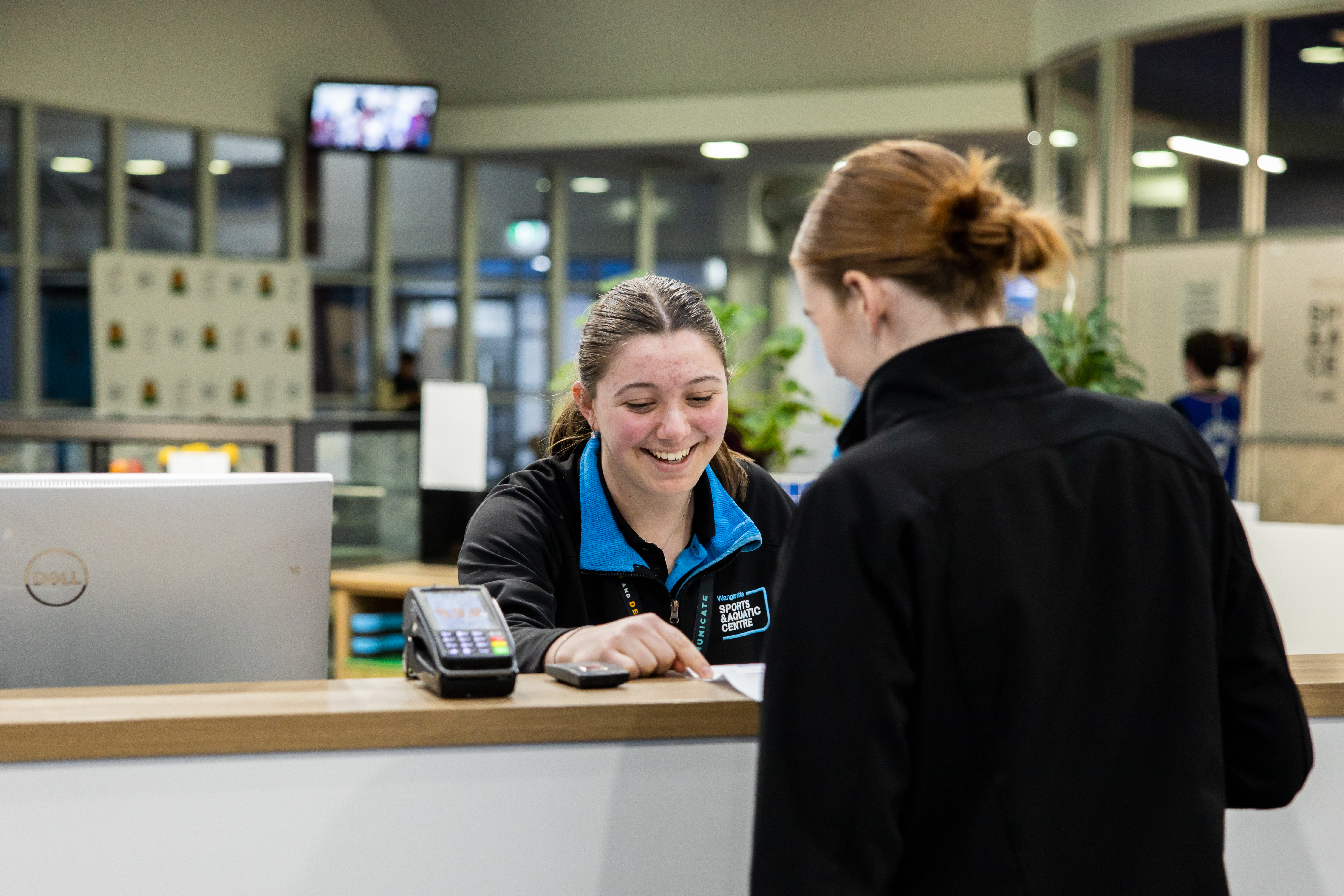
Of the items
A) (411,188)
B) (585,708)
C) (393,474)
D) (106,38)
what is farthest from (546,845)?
(411,188)

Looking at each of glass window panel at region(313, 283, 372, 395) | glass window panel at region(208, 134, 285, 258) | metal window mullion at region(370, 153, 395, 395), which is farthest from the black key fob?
metal window mullion at region(370, 153, 395, 395)

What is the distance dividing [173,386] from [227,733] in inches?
301

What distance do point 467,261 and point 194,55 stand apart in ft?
8.10

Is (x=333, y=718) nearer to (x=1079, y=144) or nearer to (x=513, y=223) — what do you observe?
(x=1079, y=144)

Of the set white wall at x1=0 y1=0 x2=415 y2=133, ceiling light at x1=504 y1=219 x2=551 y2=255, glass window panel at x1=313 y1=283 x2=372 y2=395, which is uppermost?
white wall at x1=0 y1=0 x2=415 y2=133

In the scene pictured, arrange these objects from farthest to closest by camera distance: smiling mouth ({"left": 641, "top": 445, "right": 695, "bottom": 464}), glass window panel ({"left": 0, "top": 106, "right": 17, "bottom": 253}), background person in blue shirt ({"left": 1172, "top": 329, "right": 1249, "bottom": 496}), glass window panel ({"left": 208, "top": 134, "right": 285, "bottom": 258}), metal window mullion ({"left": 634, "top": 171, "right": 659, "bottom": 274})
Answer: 1. metal window mullion ({"left": 634, "top": 171, "right": 659, "bottom": 274})
2. glass window panel ({"left": 208, "top": 134, "right": 285, "bottom": 258})
3. glass window panel ({"left": 0, "top": 106, "right": 17, "bottom": 253})
4. background person in blue shirt ({"left": 1172, "top": 329, "right": 1249, "bottom": 496})
5. smiling mouth ({"left": 641, "top": 445, "right": 695, "bottom": 464})

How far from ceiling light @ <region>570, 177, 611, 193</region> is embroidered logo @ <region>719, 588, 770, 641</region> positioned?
8.89m

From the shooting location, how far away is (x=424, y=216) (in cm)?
985

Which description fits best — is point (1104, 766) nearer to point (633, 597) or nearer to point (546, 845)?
point (546, 845)

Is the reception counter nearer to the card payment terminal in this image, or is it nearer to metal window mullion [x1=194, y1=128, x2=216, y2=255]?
the card payment terminal

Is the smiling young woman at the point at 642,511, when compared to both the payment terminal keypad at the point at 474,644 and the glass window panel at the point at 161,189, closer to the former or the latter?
the payment terminal keypad at the point at 474,644

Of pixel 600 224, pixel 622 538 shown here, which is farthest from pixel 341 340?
pixel 622 538

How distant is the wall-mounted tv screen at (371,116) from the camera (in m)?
8.55

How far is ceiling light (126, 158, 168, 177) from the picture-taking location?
8352 millimetres
